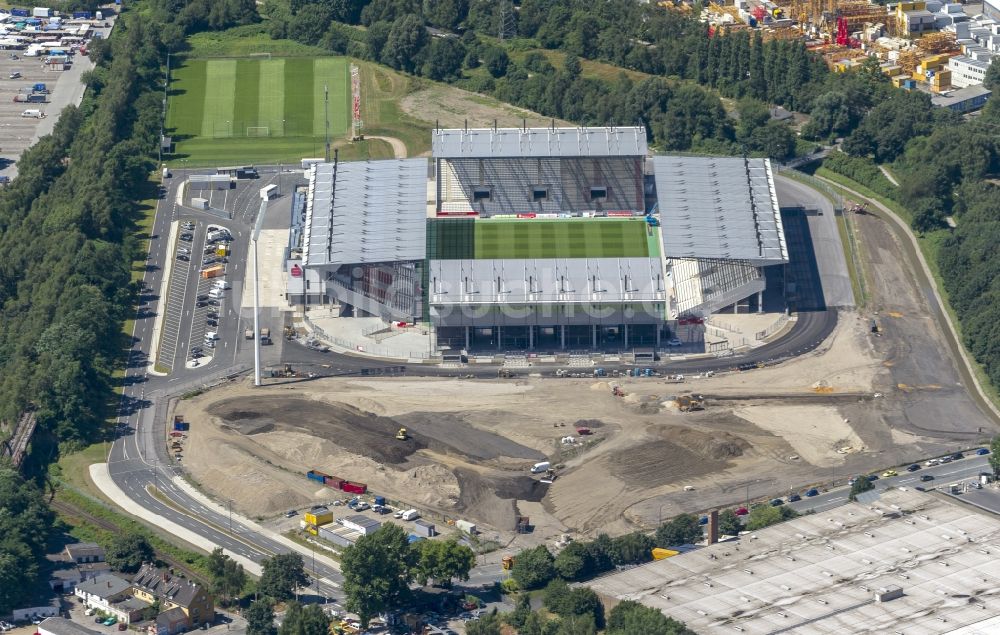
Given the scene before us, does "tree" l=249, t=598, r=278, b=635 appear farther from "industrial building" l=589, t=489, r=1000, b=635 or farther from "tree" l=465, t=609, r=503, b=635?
"industrial building" l=589, t=489, r=1000, b=635

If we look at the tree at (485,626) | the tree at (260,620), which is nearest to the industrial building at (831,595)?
the tree at (485,626)

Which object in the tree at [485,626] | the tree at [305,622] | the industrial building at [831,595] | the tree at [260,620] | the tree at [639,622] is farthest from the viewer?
the tree at [260,620]

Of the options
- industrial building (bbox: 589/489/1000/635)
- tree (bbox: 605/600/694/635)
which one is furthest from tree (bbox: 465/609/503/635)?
industrial building (bbox: 589/489/1000/635)

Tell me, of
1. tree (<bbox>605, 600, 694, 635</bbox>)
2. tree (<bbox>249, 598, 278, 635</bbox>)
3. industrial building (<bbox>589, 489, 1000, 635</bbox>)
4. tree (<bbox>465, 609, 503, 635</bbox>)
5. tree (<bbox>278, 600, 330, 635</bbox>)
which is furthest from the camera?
tree (<bbox>249, 598, 278, 635</bbox>)

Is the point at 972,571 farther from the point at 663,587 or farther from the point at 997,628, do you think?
the point at 663,587

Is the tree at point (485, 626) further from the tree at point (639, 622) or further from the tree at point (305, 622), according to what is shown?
the tree at point (305, 622)
